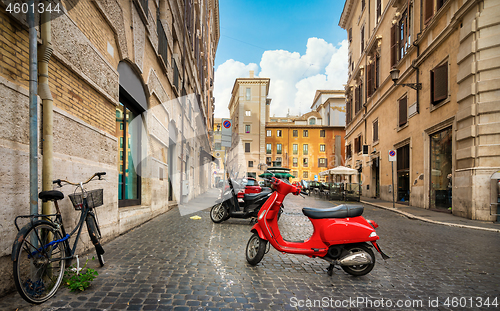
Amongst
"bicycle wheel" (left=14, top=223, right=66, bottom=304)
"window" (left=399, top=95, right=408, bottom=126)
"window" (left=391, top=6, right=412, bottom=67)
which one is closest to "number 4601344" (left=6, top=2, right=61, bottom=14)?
"bicycle wheel" (left=14, top=223, right=66, bottom=304)

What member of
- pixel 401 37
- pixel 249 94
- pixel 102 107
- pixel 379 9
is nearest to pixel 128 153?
pixel 102 107

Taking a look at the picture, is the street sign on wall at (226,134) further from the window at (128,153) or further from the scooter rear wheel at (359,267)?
the scooter rear wheel at (359,267)

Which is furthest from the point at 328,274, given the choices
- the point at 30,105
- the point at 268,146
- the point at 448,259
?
the point at 268,146

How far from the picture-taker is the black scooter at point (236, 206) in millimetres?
7922

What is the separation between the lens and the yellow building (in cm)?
5384

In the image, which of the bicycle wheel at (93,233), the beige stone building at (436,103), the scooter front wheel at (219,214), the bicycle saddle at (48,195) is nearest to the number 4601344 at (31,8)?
the bicycle saddle at (48,195)

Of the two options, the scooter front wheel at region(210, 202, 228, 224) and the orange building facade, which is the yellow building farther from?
the scooter front wheel at region(210, 202, 228, 224)

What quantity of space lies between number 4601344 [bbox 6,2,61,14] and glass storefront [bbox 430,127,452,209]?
12.6 metres

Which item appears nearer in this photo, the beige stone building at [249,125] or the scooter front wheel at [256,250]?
the scooter front wheel at [256,250]

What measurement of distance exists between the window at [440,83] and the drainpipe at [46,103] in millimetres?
12670

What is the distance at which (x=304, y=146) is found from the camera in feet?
179

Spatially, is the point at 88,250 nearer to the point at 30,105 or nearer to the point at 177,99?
the point at 30,105

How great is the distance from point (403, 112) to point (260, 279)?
15.4 meters

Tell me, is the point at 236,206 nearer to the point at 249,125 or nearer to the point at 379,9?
the point at 379,9
